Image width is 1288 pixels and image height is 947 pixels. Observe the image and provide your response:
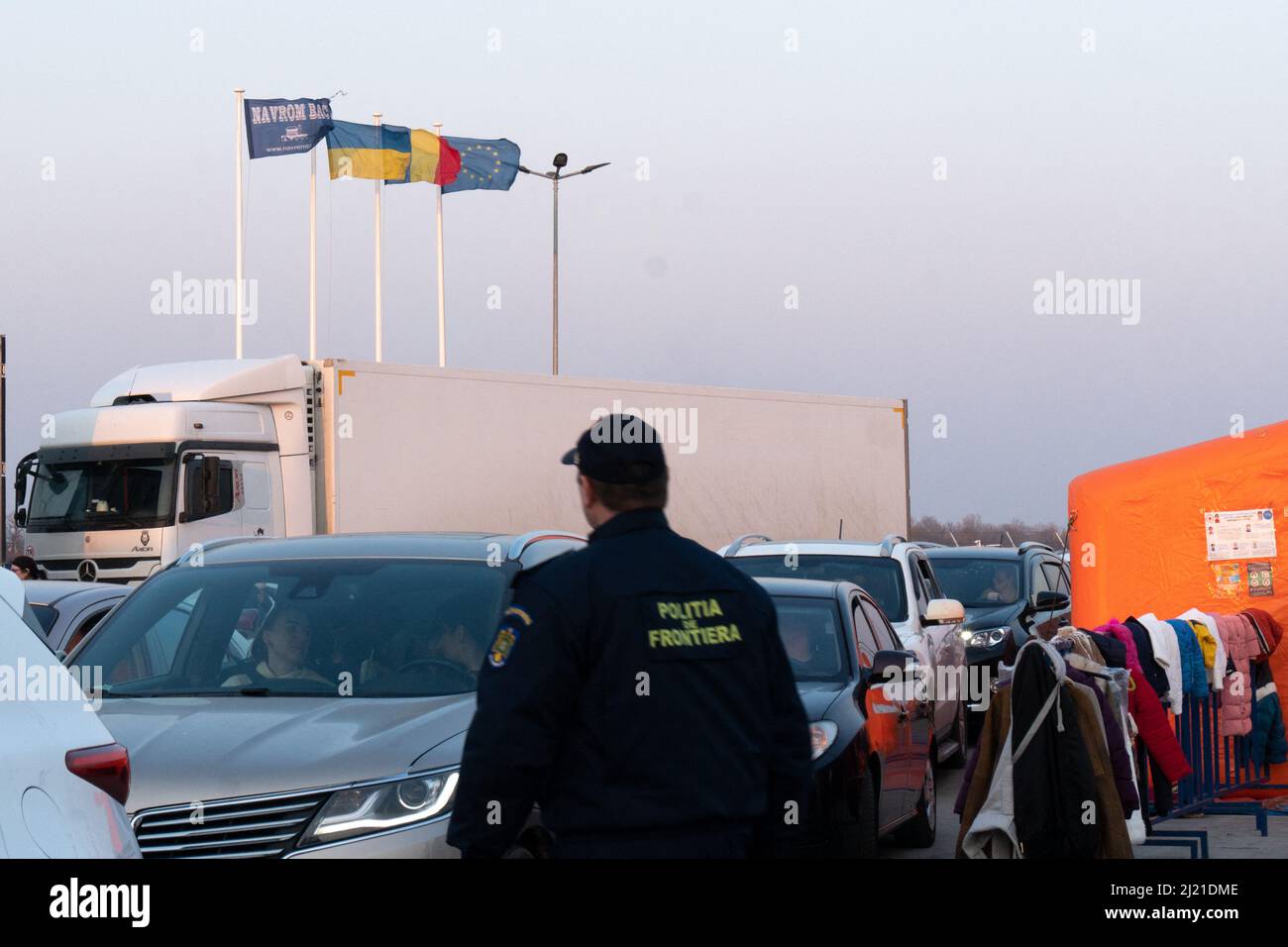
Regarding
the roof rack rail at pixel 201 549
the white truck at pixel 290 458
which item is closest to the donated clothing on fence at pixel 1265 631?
the roof rack rail at pixel 201 549

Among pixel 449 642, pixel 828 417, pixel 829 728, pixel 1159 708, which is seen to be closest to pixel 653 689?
pixel 449 642

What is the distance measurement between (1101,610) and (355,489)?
987cm

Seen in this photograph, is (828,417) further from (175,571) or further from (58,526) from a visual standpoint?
(175,571)

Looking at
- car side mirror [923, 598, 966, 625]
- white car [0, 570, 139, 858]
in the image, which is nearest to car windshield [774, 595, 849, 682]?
car side mirror [923, 598, 966, 625]

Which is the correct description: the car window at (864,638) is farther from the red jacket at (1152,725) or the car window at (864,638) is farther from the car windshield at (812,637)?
the red jacket at (1152,725)

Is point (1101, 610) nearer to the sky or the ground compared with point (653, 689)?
nearer to the ground

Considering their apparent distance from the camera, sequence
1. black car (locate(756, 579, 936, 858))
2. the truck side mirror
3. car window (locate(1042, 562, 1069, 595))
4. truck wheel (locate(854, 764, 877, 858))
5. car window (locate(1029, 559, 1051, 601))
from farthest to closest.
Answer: the truck side mirror < car window (locate(1042, 562, 1069, 595)) < car window (locate(1029, 559, 1051, 601)) < truck wheel (locate(854, 764, 877, 858)) < black car (locate(756, 579, 936, 858))

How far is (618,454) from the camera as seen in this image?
3.86m

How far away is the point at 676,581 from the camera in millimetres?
3775

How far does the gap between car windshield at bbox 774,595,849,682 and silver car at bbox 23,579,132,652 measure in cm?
359

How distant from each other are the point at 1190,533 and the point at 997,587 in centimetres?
544

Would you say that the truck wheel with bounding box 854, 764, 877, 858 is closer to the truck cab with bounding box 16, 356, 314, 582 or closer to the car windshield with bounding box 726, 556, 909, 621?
the car windshield with bounding box 726, 556, 909, 621

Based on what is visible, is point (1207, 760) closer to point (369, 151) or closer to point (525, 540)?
point (525, 540)

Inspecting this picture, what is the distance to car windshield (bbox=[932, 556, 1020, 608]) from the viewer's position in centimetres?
1791
